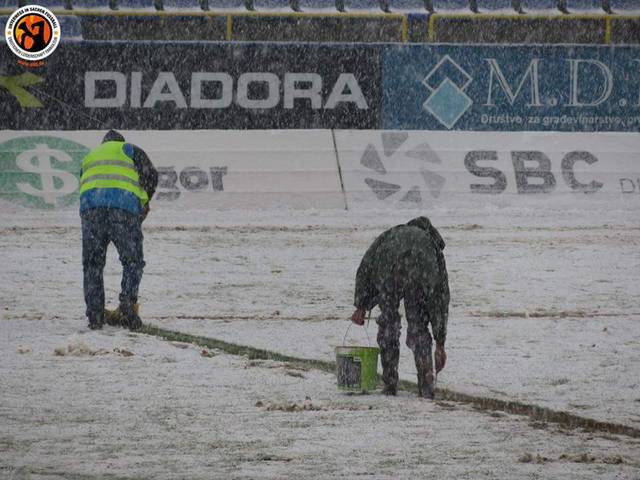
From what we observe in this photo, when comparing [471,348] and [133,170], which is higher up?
[133,170]

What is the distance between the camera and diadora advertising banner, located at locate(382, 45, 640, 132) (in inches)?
758

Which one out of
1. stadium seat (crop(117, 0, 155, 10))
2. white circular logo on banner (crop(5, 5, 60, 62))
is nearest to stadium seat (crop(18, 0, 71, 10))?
white circular logo on banner (crop(5, 5, 60, 62))

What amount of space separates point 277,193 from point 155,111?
2.21 m

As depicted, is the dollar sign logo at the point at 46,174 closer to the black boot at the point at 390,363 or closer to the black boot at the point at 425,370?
the black boot at the point at 390,363

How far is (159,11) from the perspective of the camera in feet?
68.4

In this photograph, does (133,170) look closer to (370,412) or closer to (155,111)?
(370,412)

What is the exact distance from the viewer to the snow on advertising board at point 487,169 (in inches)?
725

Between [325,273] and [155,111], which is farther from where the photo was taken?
[155,111]

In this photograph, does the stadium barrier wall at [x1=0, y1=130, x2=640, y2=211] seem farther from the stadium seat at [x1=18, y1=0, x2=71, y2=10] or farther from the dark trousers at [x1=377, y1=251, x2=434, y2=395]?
the dark trousers at [x1=377, y1=251, x2=434, y2=395]

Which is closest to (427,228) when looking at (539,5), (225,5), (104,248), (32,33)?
(104,248)

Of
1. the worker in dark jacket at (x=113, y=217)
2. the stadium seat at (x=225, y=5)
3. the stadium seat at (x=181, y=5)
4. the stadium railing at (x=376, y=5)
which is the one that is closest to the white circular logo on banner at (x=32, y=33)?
the stadium railing at (x=376, y=5)

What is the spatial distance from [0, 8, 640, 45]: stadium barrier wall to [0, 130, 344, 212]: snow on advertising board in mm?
3077

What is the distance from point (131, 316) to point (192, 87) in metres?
8.52

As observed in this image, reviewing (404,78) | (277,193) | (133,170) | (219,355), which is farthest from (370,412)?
(404,78)
